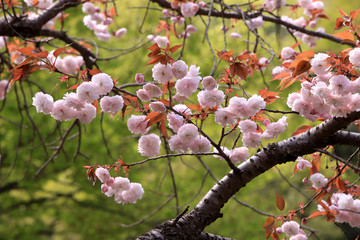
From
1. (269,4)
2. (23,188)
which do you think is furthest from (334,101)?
(23,188)

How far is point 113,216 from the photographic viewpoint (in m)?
4.76

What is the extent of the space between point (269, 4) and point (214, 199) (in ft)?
6.65

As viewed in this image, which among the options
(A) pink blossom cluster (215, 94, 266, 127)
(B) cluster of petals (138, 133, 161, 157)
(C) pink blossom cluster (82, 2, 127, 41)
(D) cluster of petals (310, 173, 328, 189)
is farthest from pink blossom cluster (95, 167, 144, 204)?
(C) pink blossom cluster (82, 2, 127, 41)

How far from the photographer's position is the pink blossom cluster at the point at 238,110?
97 centimetres

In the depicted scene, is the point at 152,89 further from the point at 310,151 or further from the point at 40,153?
the point at 40,153

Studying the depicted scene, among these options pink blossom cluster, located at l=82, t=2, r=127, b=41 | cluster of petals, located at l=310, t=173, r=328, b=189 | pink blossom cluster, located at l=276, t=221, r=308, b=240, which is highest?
cluster of petals, located at l=310, t=173, r=328, b=189

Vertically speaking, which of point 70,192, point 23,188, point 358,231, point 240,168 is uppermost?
point 358,231

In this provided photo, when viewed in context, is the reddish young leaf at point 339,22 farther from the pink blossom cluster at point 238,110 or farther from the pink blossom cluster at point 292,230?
the pink blossom cluster at point 292,230

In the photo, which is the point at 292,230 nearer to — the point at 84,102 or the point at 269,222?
the point at 269,222

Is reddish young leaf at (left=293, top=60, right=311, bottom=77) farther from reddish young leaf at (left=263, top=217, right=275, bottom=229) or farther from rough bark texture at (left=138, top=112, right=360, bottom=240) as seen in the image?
reddish young leaf at (left=263, top=217, right=275, bottom=229)

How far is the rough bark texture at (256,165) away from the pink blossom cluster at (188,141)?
182mm

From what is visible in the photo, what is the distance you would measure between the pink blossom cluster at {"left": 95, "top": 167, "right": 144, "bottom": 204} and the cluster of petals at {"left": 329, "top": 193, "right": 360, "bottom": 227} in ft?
2.16

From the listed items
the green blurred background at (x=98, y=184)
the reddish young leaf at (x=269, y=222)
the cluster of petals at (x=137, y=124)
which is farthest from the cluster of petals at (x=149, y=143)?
the green blurred background at (x=98, y=184)

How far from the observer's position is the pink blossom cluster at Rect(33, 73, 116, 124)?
0.92 m
